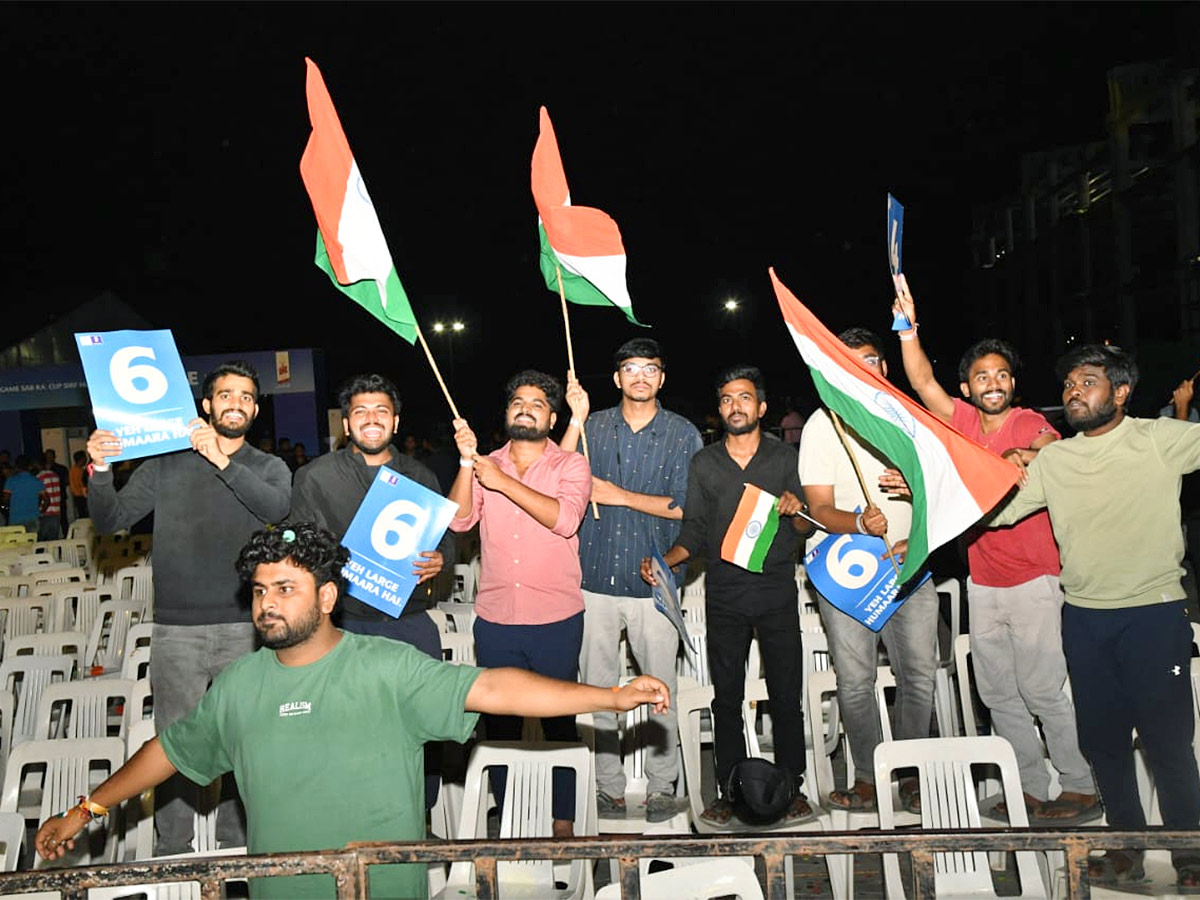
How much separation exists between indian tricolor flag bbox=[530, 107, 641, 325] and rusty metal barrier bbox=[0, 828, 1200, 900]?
3514 millimetres

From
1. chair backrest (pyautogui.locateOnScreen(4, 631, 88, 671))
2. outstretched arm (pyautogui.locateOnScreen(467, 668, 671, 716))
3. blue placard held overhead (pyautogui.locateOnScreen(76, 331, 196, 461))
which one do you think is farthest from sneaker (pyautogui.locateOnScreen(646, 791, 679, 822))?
Answer: chair backrest (pyautogui.locateOnScreen(4, 631, 88, 671))

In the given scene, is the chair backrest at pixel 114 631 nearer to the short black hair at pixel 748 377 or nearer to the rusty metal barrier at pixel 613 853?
the short black hair at pixel 748 377

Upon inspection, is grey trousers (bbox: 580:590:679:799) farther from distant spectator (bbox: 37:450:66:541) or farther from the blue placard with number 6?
distant spectator (bbox: 37:450:66:541)

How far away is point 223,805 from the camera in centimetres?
467

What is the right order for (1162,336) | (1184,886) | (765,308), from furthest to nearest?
1. (765,308)
2. (1162,336)
3. (1184,886)

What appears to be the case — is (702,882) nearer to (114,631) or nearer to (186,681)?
(186,681)

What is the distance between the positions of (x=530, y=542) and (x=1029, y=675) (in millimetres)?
2362

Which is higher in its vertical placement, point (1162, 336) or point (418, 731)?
point (1162, 336)

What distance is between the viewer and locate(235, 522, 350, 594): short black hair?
119 inches

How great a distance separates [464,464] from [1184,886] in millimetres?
3296

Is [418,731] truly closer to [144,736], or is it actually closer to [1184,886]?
[144,736]

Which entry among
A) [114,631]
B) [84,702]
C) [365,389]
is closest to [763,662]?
[365,389]

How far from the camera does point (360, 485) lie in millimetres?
4766

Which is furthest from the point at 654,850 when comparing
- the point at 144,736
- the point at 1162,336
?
the point at 1162,336
